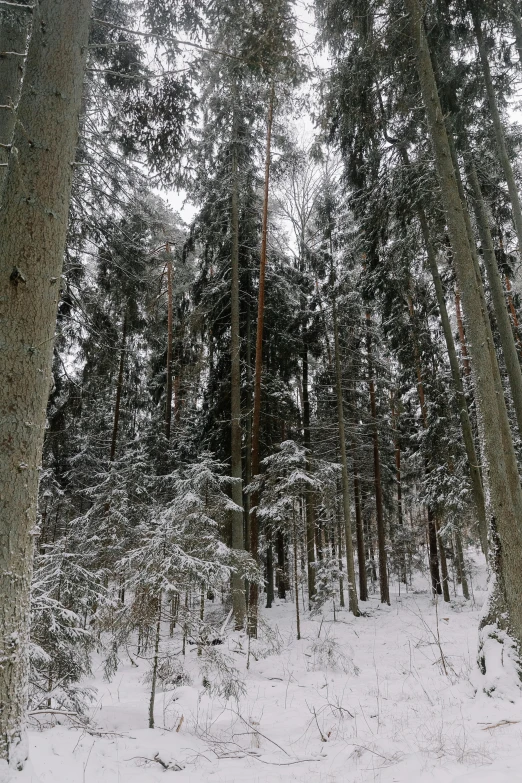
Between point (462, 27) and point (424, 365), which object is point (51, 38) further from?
point (424, 365)

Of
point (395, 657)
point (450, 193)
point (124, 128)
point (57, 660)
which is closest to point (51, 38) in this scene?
point (124, 128)

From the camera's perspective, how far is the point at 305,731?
4379 millimetres

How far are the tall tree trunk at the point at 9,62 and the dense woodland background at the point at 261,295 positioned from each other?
20mm

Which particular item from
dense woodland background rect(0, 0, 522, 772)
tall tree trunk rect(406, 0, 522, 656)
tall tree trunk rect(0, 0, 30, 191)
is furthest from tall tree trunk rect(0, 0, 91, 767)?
tall tree trunk rect(406, 0, 522, 656)

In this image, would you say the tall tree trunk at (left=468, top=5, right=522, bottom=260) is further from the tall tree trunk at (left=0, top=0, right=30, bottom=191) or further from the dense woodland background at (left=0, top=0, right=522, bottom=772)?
the tall tree trunk at (left=0, top=0, right=30, bottom=191)

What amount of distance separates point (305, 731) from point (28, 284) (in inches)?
188

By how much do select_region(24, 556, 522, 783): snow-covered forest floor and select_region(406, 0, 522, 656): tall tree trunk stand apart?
1174mm

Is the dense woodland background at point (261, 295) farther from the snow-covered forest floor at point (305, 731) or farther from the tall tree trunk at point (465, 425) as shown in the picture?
the snow-covered forest floor at point (305, 731)

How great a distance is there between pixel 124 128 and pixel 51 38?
381 cm

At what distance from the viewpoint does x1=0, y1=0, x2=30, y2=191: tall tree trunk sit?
392cm

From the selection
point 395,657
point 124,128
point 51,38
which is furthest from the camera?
point 395,657

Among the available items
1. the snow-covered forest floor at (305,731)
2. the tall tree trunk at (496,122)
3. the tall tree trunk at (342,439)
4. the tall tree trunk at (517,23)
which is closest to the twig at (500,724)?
the snow-covered forest floor at (305,731)

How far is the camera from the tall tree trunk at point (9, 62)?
3.92m

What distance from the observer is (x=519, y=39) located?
27.2 feet
